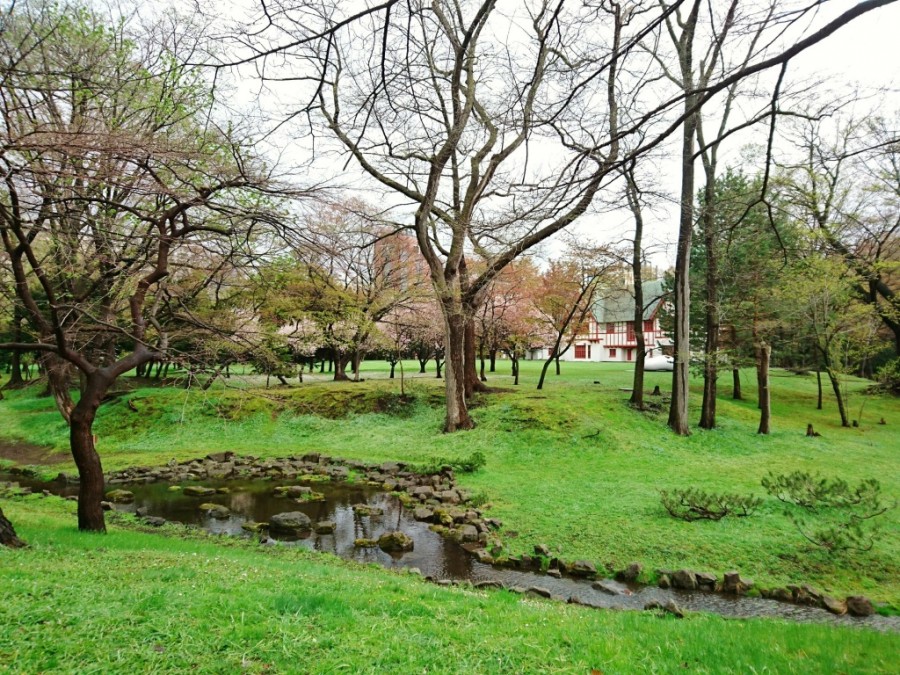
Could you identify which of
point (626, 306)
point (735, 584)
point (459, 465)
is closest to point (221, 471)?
point (459, 465)

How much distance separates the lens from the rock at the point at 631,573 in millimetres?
6512

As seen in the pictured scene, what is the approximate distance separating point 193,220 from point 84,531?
507cm

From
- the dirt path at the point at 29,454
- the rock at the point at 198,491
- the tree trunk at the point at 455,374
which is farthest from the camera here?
the tree trunk at the point at 455,374

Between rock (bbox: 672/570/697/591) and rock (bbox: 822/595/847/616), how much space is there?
1.42 m

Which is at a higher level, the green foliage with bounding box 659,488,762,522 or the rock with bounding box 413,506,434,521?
the green foliage with bounding box 659,488,762,522

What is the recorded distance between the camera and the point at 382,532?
8609 mm

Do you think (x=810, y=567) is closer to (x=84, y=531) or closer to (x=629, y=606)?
(x=629, y=606)

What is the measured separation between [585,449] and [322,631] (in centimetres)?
1138

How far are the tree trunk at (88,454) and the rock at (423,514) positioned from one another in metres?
5.10

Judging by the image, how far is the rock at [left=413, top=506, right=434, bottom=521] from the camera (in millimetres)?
9273

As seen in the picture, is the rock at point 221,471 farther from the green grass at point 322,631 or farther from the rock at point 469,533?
the green grass at point 322,631

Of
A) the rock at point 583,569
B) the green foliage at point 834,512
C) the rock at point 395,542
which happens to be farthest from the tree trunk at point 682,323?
the rock at point 395,542

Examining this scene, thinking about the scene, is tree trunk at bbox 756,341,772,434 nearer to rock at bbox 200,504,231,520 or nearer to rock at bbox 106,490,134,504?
rock at bbox 200,504,231,520

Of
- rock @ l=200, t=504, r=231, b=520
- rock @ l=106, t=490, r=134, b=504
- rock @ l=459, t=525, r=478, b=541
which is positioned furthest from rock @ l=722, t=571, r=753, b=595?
rock @ l=106, t=490, r=134, b=504
